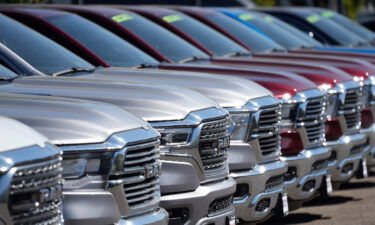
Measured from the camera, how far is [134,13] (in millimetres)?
13398

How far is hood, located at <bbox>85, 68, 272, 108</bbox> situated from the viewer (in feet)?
31.5

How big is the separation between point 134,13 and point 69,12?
148cm

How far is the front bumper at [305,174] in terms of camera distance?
424 inches

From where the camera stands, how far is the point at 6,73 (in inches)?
334

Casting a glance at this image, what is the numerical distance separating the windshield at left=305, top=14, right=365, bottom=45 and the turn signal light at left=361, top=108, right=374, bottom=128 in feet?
20.2

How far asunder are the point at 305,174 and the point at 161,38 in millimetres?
2678

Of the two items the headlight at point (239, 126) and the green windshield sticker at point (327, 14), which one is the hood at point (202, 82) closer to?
the headlight at point (239, 126)

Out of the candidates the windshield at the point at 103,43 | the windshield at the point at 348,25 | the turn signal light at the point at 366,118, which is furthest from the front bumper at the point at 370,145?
the windshield at the point at 348,25

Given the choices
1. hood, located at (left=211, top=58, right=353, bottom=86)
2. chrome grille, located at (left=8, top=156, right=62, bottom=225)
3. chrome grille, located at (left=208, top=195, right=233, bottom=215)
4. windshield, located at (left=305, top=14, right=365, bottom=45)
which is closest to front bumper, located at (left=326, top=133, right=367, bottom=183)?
hood, located at (left=211, top=58, right=353, bottom=86)

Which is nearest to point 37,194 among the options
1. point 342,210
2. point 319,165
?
point 319,165

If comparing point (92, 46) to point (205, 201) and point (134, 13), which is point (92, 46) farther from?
point (205, 201)

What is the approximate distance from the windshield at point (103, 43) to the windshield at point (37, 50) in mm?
1061

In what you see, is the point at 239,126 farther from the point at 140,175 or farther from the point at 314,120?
the point at 140,175

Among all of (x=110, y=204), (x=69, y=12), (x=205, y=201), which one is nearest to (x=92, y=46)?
(x=69, y=12)
